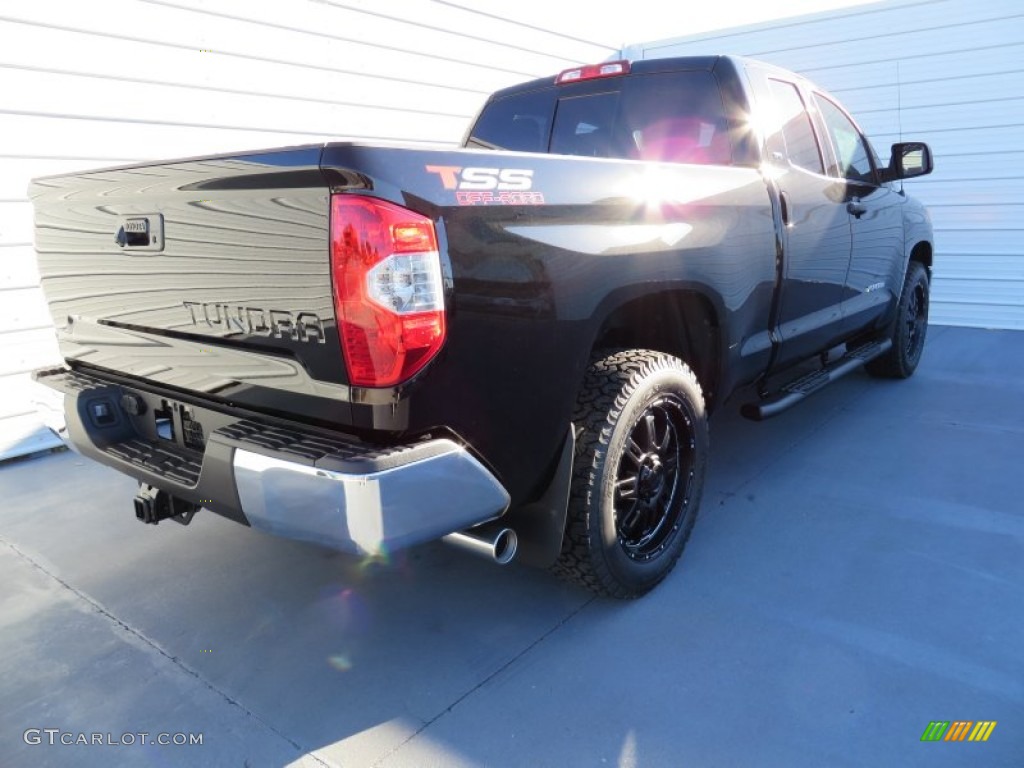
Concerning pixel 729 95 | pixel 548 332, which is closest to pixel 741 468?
pixel 729 95

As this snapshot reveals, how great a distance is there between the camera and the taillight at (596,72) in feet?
11.4

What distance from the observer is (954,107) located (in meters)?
7.64

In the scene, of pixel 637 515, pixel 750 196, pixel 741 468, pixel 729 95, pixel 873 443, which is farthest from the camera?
pixel 873 443

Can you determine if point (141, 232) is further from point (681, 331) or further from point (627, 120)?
point (627, 120)

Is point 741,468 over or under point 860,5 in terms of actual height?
under

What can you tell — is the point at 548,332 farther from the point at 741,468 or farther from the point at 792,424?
the point at 792,424

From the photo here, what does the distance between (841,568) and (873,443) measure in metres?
1.67

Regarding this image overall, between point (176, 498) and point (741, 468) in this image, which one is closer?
point (176, 498)

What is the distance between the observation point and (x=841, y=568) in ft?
9.27

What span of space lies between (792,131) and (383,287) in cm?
271

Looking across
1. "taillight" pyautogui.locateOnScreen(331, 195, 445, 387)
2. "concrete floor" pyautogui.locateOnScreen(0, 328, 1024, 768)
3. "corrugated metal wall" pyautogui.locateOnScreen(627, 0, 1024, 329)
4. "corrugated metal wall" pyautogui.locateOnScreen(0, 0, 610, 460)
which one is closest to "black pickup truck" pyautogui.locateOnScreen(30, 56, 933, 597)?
"taillight" pyautogui.locateOnScreen(331, 195, 445, 387)

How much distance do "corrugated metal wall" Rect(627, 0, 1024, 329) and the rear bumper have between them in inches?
312

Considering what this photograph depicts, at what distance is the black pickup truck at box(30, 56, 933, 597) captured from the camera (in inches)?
67.4

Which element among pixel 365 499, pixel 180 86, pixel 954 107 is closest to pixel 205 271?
pixel 365 499
